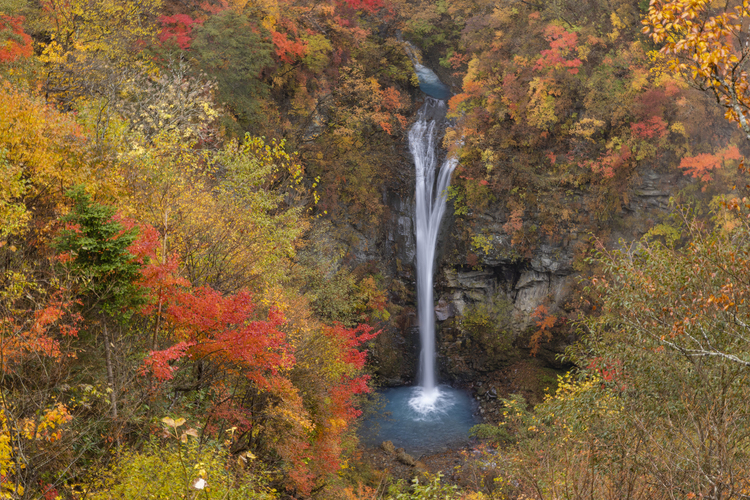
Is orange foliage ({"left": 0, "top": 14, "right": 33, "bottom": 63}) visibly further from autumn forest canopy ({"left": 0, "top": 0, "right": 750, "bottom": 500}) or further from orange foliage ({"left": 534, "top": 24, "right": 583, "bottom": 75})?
orange foliage ({"left": 534, "top": 24, "right": 583, "bottom": 75})

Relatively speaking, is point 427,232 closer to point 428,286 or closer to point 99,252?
point 428,286

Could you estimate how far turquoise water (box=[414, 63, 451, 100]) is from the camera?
3331 centimetres

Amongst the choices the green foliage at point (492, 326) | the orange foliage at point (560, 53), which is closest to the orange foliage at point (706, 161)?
the orange foliage at point (560, 53)

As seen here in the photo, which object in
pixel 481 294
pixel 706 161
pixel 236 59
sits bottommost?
pixel 481 294

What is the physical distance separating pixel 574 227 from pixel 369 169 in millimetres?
11847

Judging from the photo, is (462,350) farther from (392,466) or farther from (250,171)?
(250,171)

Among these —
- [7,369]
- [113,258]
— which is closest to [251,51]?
[113,258]

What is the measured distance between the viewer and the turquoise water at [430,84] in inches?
1312

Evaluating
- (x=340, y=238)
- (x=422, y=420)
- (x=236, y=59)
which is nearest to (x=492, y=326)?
(x=422, y=420)

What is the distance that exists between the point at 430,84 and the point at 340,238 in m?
14.7

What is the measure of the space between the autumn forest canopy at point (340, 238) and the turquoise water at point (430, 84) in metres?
1.15

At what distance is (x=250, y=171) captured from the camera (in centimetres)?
1734

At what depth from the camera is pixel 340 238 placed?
27.0 metres

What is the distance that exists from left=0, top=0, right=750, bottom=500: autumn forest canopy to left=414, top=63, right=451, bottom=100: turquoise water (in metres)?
1.15
